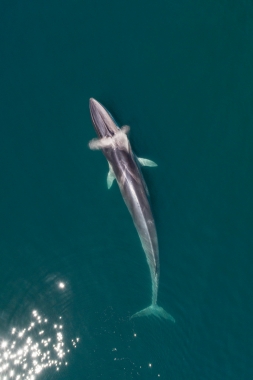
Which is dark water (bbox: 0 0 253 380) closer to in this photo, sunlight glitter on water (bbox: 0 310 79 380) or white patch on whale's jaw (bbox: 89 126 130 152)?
sunlight glitter on water (bbox: 0 310 79 380)

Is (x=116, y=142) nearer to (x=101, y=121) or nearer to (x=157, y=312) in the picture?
(x=101, y=121)

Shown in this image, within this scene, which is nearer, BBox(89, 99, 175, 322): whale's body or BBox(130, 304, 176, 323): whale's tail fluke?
BBox(130, 304, 176, 323): whale's tail fluke

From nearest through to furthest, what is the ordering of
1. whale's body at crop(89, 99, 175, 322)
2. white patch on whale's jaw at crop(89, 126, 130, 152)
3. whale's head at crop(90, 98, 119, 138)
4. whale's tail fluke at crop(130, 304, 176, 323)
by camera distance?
1. whale's tail fluke at crop(130, 304, 176, 323)
2. whale's body at crop(89, 99, 175, 322)
3. white patch on whale's jaw at crop(89, 126, 130, 152)
4. whale's head at crop(90, 98, 119, 138)

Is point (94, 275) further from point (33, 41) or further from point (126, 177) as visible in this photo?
point (33, 41)

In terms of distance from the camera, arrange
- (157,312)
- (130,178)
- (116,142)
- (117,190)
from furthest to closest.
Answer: (117,190) → (116,142) → (130,178) → (157,312)

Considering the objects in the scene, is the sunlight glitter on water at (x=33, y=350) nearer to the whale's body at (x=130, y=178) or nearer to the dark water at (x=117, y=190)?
the dark water at (x=117, y=190)

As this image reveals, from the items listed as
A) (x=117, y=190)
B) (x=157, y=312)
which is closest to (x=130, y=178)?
(x=117, y=190)

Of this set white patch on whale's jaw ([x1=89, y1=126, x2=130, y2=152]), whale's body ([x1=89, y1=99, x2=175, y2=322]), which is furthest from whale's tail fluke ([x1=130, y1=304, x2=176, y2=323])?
white patch on whale's jaw ([x1=89, y1=126, x2=130, y2=152])

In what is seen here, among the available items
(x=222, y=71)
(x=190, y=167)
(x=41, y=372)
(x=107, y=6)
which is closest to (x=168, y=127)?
(x=190, y=167)
